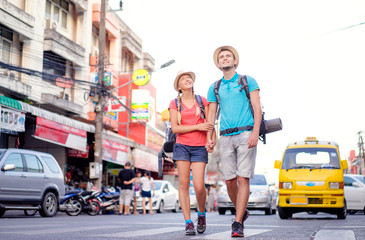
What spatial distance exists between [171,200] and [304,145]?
11272mm

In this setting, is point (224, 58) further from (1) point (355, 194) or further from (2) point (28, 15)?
(2) point (28, 15)

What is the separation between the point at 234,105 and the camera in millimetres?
6266

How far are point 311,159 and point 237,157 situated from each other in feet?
27.8

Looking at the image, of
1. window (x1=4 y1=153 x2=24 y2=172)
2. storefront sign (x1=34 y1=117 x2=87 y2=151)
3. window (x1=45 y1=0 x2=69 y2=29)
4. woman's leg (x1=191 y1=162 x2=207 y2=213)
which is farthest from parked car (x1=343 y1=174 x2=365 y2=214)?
window (x1=45 y1=0 x2=69 y2=29)

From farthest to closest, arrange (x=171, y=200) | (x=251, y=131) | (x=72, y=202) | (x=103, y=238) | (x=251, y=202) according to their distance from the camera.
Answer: (x=171, y=200), (x=251, y=202), (x=72, y=202), (x=251, y=131), (x=103, y=238)

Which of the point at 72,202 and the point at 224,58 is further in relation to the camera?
the point at 72,202

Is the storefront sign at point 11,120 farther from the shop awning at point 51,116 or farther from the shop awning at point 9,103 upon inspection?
the shop awning at point 51,116

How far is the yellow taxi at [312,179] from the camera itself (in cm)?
1346

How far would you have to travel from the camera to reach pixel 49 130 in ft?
69.9

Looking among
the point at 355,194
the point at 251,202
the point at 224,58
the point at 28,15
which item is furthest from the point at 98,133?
the point at 224,58

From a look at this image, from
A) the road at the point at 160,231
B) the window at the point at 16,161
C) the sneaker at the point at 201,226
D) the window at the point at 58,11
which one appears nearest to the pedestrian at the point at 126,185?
the window at the point at 16,161

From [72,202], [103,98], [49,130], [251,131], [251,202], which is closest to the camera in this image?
[251,131]

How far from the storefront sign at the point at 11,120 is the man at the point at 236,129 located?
13.3m

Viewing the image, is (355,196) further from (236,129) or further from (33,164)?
(236,129)
